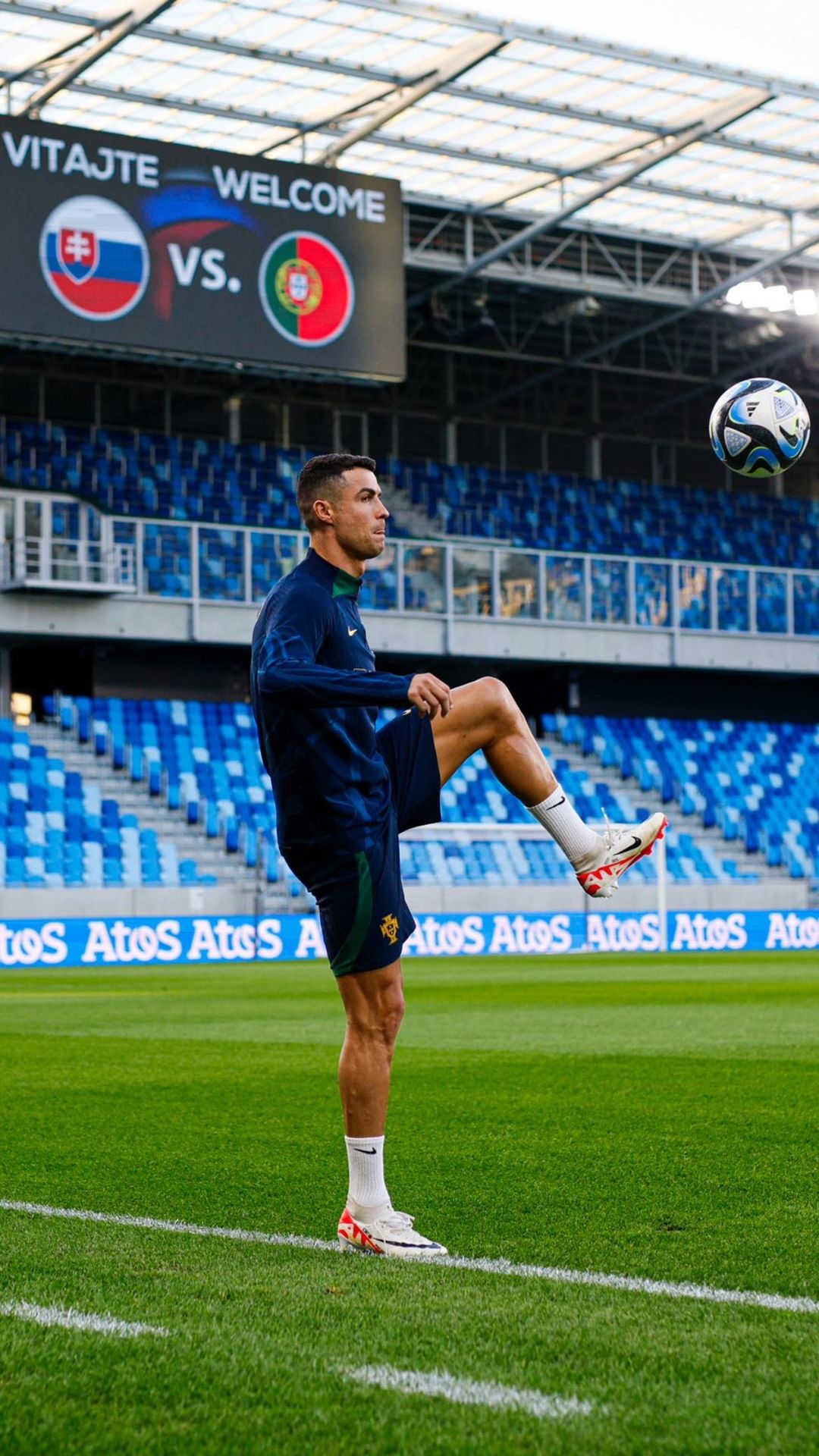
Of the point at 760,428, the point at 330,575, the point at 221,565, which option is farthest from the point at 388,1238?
the point at 221,565

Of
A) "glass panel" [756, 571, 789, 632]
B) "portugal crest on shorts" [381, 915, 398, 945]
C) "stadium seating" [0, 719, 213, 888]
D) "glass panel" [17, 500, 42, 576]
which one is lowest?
"stadium seating" [0, 719, 213, 888]

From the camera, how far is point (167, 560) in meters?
30.5

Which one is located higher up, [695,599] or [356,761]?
[695,599]

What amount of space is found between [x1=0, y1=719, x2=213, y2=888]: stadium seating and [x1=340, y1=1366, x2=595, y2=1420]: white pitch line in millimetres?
22735

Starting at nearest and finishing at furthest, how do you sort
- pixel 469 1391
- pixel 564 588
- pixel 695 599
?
pixel 469 1391 → pixel 564 588 → pixel 695 599

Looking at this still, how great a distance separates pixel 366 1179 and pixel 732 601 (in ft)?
104

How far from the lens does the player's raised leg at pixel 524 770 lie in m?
5.14

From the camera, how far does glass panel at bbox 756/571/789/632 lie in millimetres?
35906

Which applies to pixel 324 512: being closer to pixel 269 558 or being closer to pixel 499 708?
pixel 499 708

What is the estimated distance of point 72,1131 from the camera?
7.44 meters

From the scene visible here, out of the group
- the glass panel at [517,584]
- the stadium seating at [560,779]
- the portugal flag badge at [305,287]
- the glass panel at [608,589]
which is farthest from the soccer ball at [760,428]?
the glass panel at [608,589]

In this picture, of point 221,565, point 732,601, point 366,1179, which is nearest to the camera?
point 366,1179

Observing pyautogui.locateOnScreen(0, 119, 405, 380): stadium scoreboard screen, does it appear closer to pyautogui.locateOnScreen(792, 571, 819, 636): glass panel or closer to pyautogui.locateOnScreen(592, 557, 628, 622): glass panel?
pyautogui.locateOnScreen(592, 557, 628, 622): glass panel

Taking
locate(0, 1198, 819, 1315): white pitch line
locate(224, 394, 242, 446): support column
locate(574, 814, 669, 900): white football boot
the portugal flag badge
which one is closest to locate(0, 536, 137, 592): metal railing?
the portugal flag badge
